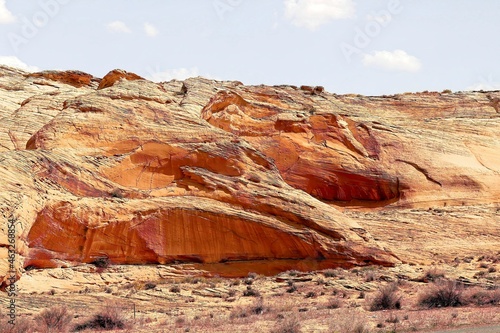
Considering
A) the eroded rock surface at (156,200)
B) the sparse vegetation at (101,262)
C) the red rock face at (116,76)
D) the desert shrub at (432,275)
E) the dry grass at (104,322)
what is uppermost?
the red rock face at (116,76)

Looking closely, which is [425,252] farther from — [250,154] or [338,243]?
[250,154]

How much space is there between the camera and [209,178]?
25062mm

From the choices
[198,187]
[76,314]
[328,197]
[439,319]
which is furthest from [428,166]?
[76,314]

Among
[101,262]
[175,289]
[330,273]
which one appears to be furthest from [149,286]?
[330,273]

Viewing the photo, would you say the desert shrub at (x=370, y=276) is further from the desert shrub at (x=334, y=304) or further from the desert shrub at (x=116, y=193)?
the desert shrub at (x=116, y=193)

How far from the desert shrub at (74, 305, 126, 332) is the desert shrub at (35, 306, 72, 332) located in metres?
0.41

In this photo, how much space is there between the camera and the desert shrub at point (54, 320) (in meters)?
14.6

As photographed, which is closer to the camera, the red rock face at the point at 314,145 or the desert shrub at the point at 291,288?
the desert shrub at the point at 291,288

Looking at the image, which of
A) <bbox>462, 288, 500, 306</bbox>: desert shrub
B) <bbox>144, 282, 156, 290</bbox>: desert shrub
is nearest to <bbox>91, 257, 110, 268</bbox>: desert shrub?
<bbox>144, 282, 156, 290</bbox>: desert shrub

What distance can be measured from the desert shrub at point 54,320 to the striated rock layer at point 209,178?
371cm

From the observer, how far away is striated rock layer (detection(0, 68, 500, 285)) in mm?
21969

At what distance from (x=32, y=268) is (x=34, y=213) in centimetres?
179

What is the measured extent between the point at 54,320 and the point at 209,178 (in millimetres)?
11079

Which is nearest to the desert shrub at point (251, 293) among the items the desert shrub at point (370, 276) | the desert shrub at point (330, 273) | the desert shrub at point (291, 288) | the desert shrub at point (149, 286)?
the desert shrub at point (291, 288)
